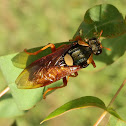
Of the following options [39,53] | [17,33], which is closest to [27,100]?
[39,53]

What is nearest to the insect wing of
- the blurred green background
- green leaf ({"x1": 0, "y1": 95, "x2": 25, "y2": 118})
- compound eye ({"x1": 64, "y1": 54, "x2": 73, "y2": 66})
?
compound eye ({"x1": 64, "y1": 54, "x2": 73, "y2": 66})

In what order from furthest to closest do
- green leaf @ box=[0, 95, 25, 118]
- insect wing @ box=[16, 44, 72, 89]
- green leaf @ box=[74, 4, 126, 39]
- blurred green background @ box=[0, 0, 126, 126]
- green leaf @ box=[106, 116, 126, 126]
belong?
1. blurred green background @ box=[0, 0, 126, 126]
2. green leaf @ box=[0, 95, 25, 118]
3. green leaf @ box=[74, 4, 126, 39]
4. insect wing @ box=[16, 44, 72, 89]
5. green leaf @ box=[106, 116, 126, 126]

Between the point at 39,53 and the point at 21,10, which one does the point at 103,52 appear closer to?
the point at 39,53

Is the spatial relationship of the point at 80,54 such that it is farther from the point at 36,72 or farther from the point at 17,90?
the point at 17,90

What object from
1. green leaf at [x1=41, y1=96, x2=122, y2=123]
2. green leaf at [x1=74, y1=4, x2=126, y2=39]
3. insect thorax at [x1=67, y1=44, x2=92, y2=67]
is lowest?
green leaf at [x1=41, y1=96, x2=122, y2=123]

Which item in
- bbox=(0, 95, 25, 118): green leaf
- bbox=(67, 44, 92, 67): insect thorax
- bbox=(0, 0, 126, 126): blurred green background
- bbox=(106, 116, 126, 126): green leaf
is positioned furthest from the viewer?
bbox=(0, 0, 126, 126): blurred green background

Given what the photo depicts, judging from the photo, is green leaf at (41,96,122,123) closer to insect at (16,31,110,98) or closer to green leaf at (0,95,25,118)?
insect at (16,31,110,98)

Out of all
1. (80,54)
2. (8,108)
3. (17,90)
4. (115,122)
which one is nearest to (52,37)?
(8,108)
